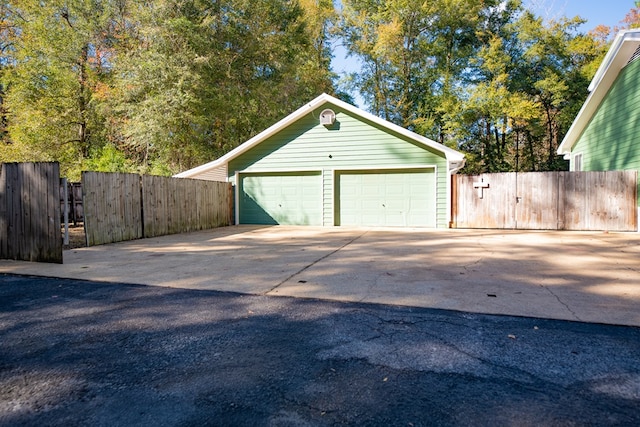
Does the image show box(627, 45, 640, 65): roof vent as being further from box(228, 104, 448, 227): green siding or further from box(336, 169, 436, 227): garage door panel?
box(336, 169, 436, 227): garage door panel

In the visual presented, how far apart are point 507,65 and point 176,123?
59.7 ft

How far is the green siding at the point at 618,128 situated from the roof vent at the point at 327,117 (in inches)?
324

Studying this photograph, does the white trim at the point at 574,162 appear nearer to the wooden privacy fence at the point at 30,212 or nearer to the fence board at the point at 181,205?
the fence board at the point at 181,205

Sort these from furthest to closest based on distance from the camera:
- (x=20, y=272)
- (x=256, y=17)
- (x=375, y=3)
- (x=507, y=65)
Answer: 1. (x=375, y=3)
2. (x=507, y=65)
3. (x=256, y=17)
4. (x=20, y=272)

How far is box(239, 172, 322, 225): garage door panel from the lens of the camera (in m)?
12.6

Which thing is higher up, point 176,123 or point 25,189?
point 176,123

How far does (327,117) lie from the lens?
12219 millimetres

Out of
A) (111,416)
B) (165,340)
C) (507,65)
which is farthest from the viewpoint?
(507,65)

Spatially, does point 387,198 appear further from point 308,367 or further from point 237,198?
point 308,367

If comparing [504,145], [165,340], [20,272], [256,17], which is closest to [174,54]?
[256,17]

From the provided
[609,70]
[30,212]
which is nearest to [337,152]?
[609,70]

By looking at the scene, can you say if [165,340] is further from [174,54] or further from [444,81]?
[444,81]

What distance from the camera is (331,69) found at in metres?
23.8

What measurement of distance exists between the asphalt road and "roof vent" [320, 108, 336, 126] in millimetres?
9607
